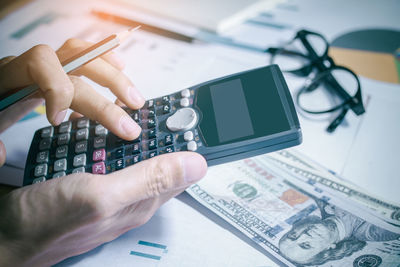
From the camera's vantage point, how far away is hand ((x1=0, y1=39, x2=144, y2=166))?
1.22 feet

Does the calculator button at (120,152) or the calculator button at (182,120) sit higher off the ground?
the calculator button at (182,120)

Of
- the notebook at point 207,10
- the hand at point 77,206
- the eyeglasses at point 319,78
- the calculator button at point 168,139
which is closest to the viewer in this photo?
the hand at point 77,206

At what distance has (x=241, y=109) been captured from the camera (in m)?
0.41

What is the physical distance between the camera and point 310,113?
0.51 meters

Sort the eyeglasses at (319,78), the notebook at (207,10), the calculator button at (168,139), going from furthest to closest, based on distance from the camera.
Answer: the notebook at (207,10)
the eyeglasses at (319,78)
the calculator button at (168,139)

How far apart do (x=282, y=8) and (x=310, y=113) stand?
0.38 m

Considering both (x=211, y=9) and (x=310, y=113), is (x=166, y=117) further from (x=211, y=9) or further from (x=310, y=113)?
(x=211, y=9)

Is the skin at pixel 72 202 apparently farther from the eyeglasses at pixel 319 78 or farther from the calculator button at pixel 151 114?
the eyeglasses at pixel 319 78

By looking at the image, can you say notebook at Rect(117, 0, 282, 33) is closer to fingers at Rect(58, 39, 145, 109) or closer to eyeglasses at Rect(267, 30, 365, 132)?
eyeglasses at Rect(267, 30, 365, 132)

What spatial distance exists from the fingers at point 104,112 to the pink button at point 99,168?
0.04m

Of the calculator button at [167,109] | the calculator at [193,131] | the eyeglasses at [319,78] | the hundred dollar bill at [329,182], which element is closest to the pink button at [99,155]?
the calculator at [193,131]

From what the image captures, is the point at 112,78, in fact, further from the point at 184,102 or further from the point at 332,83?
the point at 332,83

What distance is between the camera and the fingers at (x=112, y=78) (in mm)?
448

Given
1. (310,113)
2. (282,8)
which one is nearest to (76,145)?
(310,113)
